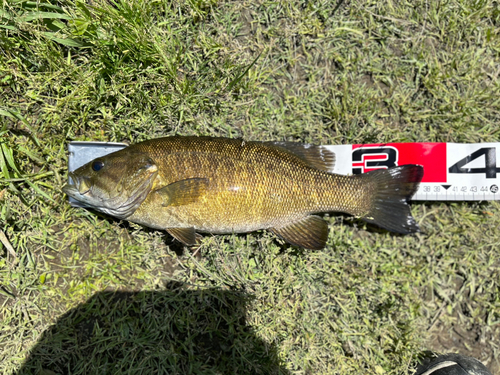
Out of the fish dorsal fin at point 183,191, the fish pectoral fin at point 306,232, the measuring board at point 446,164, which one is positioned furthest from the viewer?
the measuring board at point 446,164

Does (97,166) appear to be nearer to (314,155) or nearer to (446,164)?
(314,155)

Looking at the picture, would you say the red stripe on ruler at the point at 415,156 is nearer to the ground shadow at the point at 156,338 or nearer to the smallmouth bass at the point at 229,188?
the smallmouth bass at the point at 229,188

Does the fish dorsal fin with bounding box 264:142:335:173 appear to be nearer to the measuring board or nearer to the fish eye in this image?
the measuring board

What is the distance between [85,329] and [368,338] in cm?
256

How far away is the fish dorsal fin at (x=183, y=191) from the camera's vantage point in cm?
235

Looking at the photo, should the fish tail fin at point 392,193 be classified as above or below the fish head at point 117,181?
below

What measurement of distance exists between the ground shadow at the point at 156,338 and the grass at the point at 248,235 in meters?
0.01

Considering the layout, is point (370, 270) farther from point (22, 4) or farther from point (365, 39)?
point (22, 4)

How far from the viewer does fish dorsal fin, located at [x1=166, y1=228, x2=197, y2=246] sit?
8.17 feet

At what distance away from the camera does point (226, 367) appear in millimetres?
2789

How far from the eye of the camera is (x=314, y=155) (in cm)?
271

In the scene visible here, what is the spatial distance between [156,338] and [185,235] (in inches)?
40.9

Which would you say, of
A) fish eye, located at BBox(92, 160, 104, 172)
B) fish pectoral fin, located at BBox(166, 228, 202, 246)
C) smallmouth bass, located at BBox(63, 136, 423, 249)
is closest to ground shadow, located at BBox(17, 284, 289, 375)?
fish pectoral fin, located at BBox(166, 228, 202, 246)

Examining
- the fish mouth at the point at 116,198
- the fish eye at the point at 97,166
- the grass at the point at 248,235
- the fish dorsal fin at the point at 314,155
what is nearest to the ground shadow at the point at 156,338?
the grass at the point at 248,235
